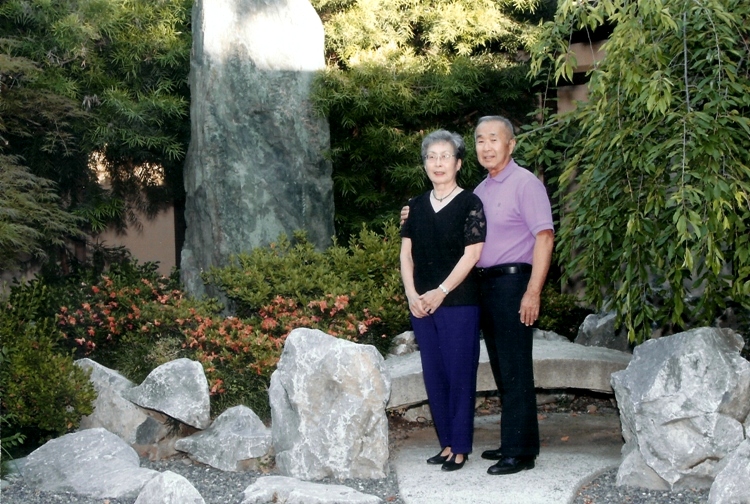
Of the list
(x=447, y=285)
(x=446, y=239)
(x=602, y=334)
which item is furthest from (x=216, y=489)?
(x=602, y=334)

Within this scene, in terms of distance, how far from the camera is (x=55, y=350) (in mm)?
6953

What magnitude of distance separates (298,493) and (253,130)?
3.64 meters

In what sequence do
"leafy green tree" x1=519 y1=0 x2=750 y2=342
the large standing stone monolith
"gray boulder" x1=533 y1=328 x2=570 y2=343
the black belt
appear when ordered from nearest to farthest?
"leafy green tree" x1=519 y1=0 x2=750 y2=342, the black belt, the large standing stone monolith, "gray boulder" x1=533 y1=328 x2=570 y2=343

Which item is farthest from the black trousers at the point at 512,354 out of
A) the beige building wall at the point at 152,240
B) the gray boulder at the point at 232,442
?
the beige building wall at the point at 152,240

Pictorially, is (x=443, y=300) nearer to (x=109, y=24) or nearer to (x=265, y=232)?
(x=265, y=232)

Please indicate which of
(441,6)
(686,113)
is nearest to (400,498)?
(686,113)

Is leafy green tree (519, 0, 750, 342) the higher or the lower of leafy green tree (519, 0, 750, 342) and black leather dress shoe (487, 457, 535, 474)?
the higher

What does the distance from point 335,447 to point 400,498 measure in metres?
0.51

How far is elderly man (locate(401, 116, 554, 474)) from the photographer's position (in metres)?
4.85

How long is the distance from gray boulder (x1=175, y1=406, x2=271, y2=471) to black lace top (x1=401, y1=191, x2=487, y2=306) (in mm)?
1389

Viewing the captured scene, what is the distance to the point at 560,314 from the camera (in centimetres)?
819

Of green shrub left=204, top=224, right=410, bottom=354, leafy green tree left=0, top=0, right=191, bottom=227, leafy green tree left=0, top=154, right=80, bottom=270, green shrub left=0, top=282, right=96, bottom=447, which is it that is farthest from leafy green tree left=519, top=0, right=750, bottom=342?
leafy green tree left=0, top=0, right=191, bottom=227

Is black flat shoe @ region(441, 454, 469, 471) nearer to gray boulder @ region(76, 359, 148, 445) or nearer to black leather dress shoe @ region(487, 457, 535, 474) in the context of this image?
black leather dress shoe @ region(487, 457, 535, 474)

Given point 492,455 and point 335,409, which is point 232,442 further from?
point 492,455
